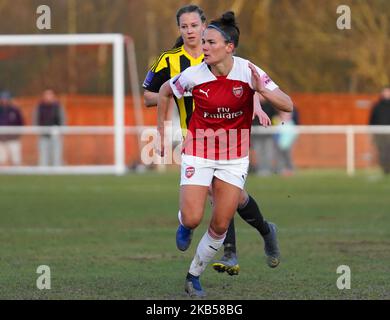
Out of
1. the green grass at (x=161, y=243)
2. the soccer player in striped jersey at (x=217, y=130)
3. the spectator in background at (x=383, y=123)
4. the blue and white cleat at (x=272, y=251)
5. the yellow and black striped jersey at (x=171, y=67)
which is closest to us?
the soccer player in striped jersey at (x=217, y=130)

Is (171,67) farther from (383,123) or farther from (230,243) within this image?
(383,123)

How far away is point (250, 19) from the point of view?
3127cm

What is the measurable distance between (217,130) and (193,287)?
1.12 meters

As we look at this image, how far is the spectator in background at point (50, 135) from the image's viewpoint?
23.4 meters

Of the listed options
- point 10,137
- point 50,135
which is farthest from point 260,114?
point 10,137

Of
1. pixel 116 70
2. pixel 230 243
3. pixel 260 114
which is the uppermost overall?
pixel 116 70

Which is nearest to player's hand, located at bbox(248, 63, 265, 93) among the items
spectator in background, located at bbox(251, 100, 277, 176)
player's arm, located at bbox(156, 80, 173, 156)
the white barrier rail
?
player's arm, located at bbox(156, 80, 173, 156)

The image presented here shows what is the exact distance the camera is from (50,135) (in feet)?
77.5

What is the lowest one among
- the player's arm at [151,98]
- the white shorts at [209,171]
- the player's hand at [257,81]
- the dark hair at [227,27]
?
the white shorts at [209,171]

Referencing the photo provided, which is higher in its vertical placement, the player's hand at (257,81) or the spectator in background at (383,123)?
the player's hand at (257,81)

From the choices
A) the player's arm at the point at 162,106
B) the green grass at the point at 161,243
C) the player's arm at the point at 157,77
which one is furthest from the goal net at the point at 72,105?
the player's arm at the point at 162,106

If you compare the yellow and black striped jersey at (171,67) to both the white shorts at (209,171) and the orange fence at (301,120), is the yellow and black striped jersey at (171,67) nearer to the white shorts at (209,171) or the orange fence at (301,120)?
the white shorts at (209,171)

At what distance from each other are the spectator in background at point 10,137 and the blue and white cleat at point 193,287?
16848 millimetres

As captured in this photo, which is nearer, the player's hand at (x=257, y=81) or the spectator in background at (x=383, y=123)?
the player's hand at (x=257, y=81)
